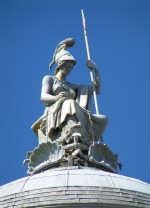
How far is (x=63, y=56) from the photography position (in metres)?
26.6

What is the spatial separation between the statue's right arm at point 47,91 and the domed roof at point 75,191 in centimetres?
537

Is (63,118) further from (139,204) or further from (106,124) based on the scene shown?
(139,204)

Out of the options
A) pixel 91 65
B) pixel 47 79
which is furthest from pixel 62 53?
pixel 47 79

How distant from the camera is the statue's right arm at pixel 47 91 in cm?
2516

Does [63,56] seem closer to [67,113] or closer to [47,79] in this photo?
[47,79]

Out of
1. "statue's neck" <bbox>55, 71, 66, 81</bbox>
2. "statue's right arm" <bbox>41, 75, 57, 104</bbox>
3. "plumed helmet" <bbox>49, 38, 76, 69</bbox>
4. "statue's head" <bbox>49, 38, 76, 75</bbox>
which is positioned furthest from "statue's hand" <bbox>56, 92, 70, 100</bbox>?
"plumed helmet" <bbox>49, 38, 76, 69</bbox>

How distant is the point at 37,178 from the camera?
19844mm

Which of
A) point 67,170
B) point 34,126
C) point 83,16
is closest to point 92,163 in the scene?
point 67,170

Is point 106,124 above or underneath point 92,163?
above

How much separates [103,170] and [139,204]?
13.0 ft

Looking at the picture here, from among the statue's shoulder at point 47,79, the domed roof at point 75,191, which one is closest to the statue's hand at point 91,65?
the statue's shoulder at point 47,79

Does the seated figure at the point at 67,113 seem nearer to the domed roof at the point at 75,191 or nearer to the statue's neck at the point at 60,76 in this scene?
the statue's neck at the point at 60,76

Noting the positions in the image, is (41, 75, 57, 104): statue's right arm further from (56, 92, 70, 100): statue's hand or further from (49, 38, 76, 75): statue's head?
(49, 38, 76, 75): statue's head

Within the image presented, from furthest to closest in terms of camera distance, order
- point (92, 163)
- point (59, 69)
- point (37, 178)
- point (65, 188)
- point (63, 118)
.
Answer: point (59, 69)
point (63, 118)
point (92, 163)
point (37, 178)
point (65, 188)
